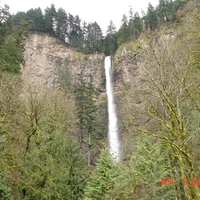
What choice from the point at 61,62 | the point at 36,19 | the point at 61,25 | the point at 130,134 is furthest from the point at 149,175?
the point at 36,19

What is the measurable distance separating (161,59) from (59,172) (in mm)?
9151

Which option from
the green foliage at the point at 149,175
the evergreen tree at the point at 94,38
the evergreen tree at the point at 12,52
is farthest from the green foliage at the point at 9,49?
the evergreen tree at the point at 94,38

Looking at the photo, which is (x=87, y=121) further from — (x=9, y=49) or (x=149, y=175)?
(x=149, y=175)

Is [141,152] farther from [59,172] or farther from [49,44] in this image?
[49,44]

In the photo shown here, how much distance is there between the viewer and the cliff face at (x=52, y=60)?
40.2 m

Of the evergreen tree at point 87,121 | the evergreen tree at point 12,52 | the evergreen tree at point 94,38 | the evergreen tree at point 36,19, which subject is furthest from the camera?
the evergreen tree at point 94,38

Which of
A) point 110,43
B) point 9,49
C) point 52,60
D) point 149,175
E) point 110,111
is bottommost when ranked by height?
point 149,175

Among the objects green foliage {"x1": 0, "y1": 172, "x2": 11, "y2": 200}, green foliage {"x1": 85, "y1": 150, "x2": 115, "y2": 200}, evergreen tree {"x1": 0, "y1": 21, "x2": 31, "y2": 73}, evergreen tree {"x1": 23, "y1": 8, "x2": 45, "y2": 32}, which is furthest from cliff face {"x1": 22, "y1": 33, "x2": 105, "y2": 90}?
green foliage {"x1": 0, "y1": 172, "x2": 11, "y2": 200}

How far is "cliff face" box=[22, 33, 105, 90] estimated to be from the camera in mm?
40188

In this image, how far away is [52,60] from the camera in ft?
140

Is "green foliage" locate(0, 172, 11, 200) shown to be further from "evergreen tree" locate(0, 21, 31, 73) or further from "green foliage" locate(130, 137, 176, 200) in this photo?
"evergreen tree" locate(0, 21, 31, 73)

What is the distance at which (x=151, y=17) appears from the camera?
38.2m

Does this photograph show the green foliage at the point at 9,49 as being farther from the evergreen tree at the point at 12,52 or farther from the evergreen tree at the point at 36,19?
the evergreen tree at the point at 36,19

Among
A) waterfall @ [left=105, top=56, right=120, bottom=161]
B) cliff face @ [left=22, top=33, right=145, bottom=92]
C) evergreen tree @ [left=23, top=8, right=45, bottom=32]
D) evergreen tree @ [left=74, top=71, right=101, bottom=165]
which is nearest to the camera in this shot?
evergreen tree @ [left=74, top=71, right=101, bottom=165]
